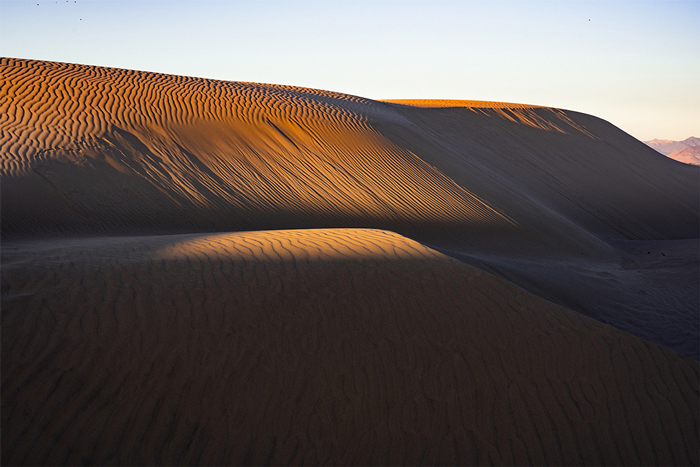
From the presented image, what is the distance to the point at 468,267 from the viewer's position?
550 centimetres

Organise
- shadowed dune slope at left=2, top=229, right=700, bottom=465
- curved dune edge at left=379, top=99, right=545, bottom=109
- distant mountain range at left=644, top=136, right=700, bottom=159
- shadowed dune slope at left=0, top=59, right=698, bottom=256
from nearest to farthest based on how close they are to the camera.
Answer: shadowed dune slope at left=2, top=229, right=700, bottom=465, shadowed dune slope at left=0, top=59, right=698, bottom=256, curved dune edge at left=379, top=99, right=545, bottom=109, distant mountain range at left=644, top=136, right=700, bottom=159

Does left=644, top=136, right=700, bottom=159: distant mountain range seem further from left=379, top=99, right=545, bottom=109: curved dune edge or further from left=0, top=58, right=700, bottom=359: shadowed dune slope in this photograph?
left=0, top=58, right=700, bottom=359: shadowed dune slope

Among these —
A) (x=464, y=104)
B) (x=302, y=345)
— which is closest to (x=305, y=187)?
(x=302, y=345)

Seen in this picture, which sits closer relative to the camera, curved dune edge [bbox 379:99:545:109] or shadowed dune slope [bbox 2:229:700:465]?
shadowed dune slope [bbox 2:229:700:465]

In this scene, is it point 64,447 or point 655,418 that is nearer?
point 64,447

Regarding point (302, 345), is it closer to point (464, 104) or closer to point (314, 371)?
point (314, 371)

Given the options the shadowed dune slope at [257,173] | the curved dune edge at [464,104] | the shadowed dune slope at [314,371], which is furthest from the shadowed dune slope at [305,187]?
the curved dune edge at [464,104]

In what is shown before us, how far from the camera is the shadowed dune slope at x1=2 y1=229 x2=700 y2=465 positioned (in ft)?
12.0

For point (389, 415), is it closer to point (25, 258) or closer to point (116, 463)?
point (116, 463)

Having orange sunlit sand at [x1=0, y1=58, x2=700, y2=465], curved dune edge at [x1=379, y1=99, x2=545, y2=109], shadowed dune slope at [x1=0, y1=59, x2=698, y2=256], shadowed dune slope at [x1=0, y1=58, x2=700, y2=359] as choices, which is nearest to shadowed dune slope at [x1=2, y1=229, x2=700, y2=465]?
orange sunlit sand at [x1=0, y1=58, x2=700, y2=465]

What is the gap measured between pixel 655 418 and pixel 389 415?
85.7 inches

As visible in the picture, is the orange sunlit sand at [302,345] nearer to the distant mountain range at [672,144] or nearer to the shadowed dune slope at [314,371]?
the shadowed dune slope at [314,371]

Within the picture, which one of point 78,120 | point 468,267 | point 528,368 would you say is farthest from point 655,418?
point 78,120

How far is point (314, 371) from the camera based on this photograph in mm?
4172
